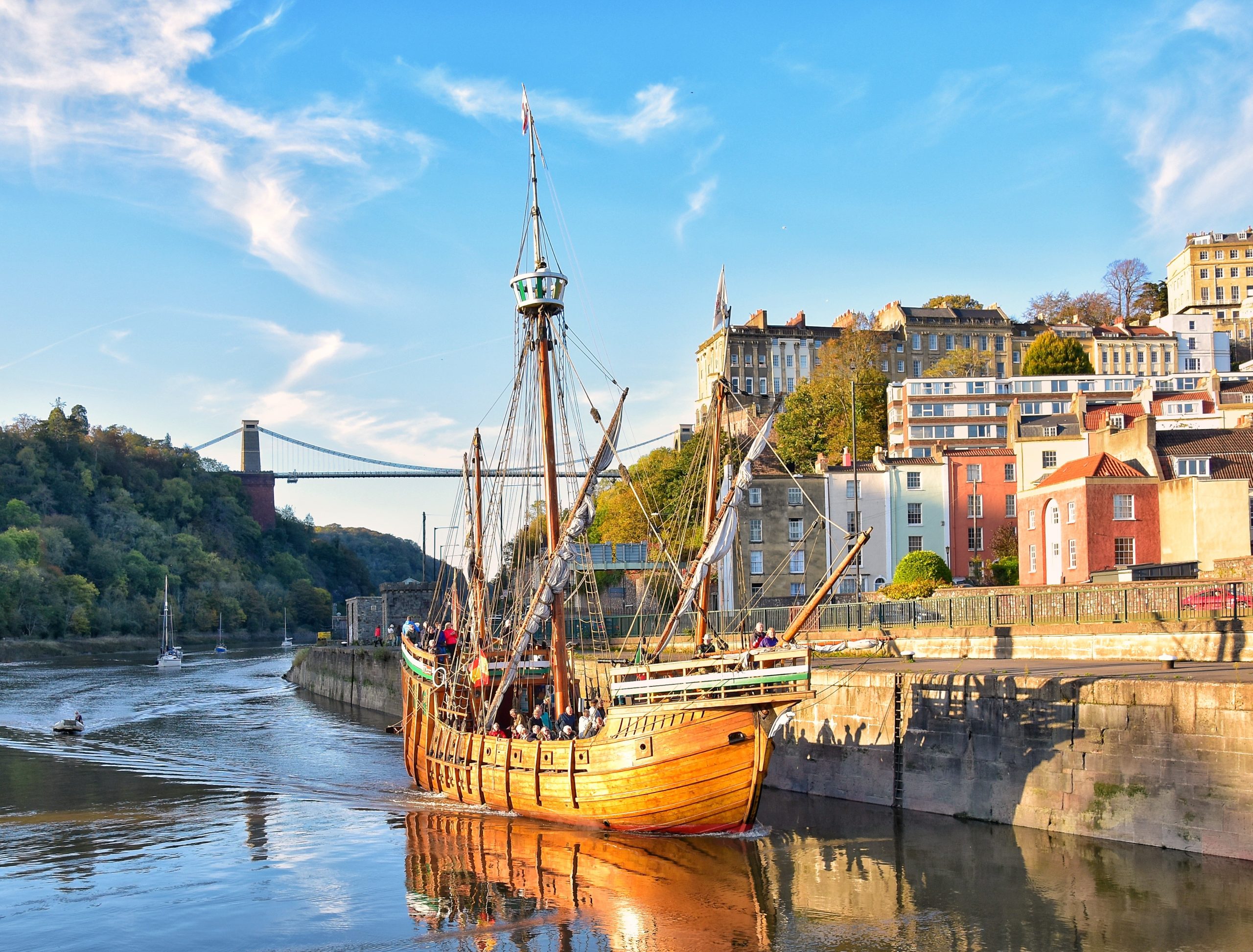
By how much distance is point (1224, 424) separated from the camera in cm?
7381

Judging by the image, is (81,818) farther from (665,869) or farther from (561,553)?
(665,869)

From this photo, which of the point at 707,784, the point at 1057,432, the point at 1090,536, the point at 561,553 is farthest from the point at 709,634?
the point at 1057,432

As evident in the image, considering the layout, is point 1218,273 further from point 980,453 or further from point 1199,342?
point 980,453

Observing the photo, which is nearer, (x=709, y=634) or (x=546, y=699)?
(x=546, y=699)

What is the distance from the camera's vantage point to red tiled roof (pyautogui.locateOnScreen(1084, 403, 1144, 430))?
238 ft

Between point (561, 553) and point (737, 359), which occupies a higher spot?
point (737, 359)

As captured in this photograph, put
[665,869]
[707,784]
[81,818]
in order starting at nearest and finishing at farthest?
1. [665,869]
2. [707,784]
3. [81,818]

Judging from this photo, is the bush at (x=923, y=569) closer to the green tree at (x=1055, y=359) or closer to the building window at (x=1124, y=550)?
the building window at (x=1124, y=550)

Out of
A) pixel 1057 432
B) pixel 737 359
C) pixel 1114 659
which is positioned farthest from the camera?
pixel 737 359

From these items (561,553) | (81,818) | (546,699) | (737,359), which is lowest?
(81,818)

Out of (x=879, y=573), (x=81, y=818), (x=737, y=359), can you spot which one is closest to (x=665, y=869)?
(x=81, y=818)

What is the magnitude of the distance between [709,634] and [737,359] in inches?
3619

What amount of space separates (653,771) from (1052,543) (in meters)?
33.0

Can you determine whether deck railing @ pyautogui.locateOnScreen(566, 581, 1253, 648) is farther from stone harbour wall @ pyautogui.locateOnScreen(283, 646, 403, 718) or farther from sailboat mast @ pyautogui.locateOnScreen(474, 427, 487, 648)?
stone harbour wall @ pyautogui.locateOnScreen(283, 646, 403, 718)
